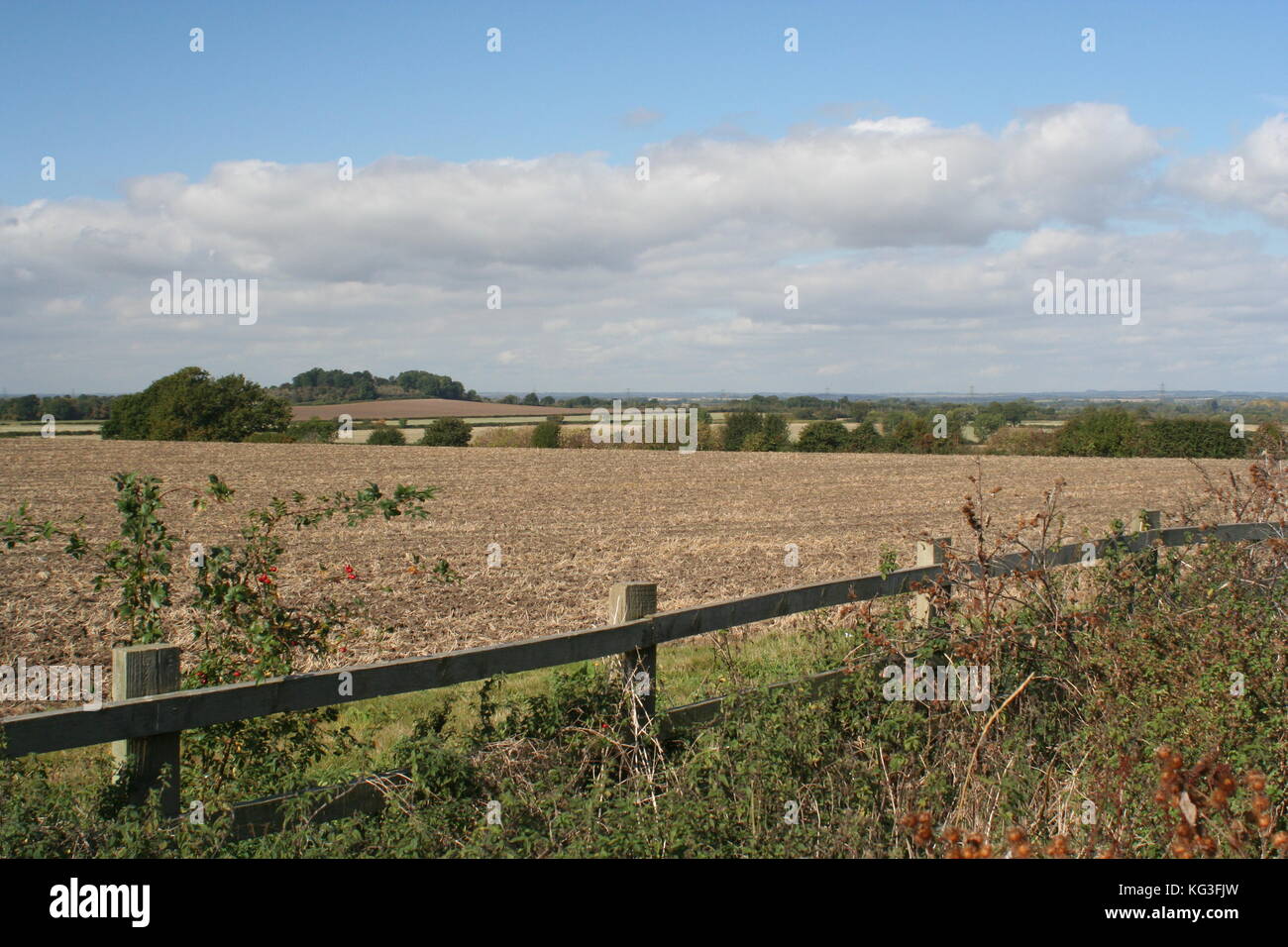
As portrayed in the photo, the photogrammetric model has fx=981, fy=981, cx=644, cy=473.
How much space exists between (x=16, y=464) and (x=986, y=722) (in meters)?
39.5

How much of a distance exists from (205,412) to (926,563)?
68.6 m

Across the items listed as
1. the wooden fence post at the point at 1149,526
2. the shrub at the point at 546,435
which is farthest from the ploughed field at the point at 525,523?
the shrub at the point at 546,435

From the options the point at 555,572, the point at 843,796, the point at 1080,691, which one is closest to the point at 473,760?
the point at 843,796

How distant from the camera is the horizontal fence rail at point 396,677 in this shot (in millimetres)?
3318

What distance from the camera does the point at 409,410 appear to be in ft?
265

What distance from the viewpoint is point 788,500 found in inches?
1088

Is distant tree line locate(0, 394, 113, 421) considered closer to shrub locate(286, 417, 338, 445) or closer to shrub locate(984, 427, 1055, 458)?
shrub locate(286, 417, 338, 445)

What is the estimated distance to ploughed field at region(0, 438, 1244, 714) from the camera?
11.3 m

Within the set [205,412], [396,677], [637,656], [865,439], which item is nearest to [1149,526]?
[637,656]

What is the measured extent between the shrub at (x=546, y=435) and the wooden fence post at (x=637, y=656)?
172 feet

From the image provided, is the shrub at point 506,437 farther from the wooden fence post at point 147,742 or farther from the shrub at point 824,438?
the wooden fence post at point 147,742

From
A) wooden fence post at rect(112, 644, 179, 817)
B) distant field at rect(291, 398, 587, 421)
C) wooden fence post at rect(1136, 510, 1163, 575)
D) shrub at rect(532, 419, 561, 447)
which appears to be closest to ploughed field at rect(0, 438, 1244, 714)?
Result: wooden fence post at rect(1136, 510, 1163, 575)

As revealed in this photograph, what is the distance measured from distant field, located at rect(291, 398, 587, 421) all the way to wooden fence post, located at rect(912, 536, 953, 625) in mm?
67647
